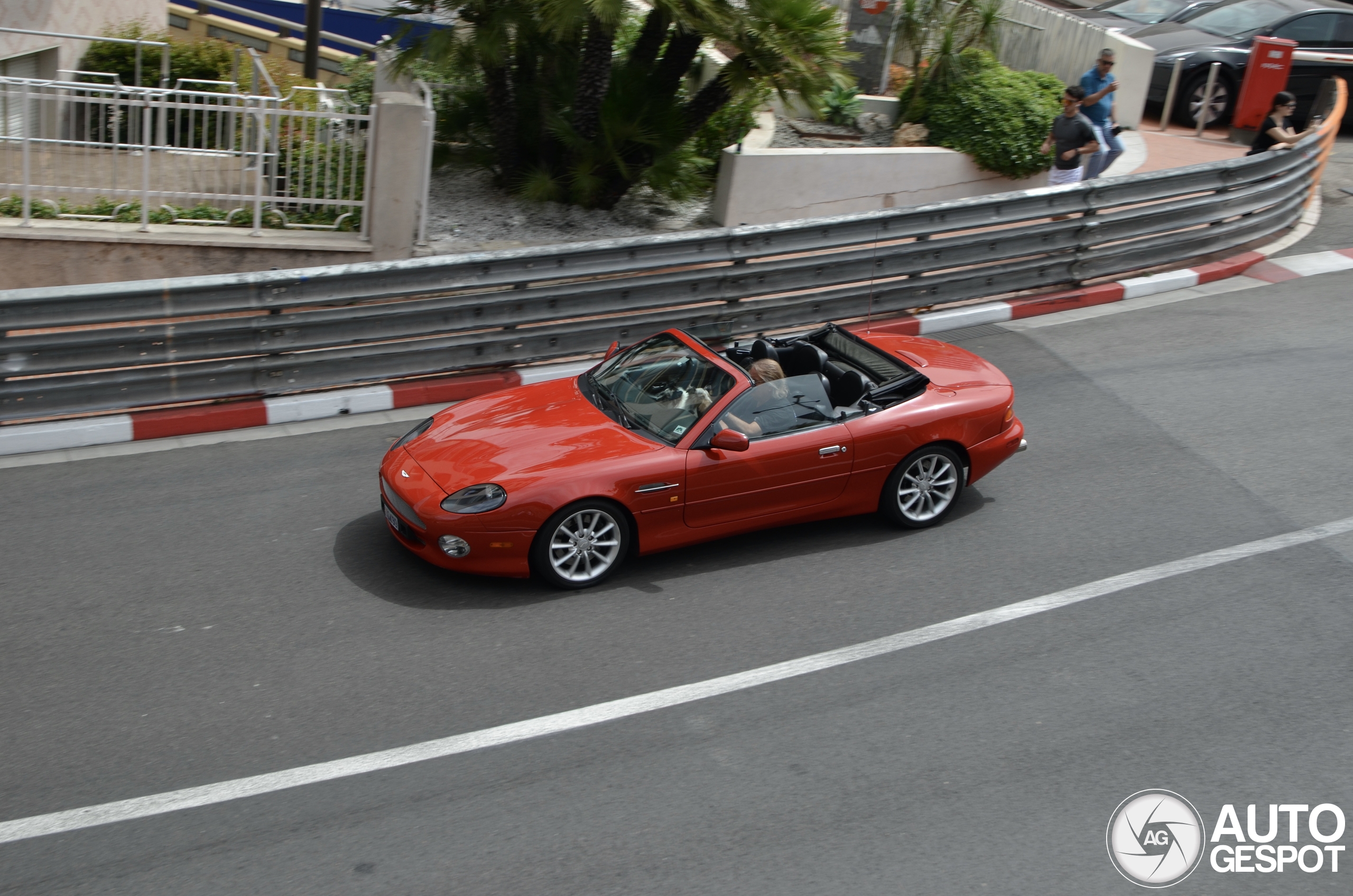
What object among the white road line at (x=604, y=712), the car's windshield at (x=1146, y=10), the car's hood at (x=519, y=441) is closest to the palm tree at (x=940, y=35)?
the car's windshield at (x=1146, y=10)

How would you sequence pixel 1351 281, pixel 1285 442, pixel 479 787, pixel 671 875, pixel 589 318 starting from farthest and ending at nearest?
1. pixel 1351 281
2. pixel 589 318
3. pixel 1285 442
4. pixel 479 787
5. pixel 671 875

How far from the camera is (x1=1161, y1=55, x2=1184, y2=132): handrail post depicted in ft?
56.2

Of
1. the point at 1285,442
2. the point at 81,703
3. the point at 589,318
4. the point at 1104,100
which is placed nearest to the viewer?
the point at 81,703

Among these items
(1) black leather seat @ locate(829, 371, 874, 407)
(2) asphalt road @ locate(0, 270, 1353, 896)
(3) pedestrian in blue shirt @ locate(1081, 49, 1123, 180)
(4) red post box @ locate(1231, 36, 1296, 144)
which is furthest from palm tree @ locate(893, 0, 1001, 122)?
(1) black leather seat @ locate(829, 371, 874, 407)

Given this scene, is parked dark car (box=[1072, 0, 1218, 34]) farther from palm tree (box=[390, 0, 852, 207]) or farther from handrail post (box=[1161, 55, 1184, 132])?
palm tree (box=[390, 0, 852, 207])

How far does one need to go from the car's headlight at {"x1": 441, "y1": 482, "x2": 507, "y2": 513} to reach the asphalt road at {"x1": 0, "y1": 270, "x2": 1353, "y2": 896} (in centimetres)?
54

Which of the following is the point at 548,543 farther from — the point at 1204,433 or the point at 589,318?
the point at 1204,433

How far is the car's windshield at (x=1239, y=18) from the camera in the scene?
56.7 feet

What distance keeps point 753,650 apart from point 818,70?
23.8 feet

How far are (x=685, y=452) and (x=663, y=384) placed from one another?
26.9 inches

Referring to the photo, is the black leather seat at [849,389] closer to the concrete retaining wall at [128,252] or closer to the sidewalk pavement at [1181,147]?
the concrete retaining wall at [128,252]

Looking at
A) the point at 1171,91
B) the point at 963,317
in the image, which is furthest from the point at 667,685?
the point at 1171,91

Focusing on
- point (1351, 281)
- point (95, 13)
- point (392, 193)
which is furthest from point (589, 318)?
point (95, 13)

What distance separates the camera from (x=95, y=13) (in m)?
17.1
